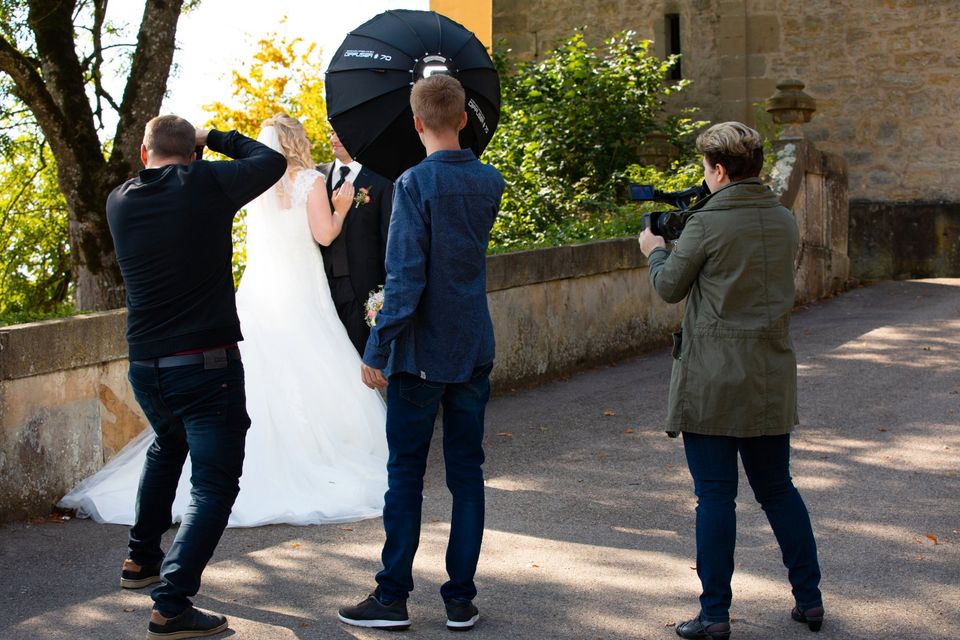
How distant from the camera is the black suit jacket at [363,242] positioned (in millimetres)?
7102

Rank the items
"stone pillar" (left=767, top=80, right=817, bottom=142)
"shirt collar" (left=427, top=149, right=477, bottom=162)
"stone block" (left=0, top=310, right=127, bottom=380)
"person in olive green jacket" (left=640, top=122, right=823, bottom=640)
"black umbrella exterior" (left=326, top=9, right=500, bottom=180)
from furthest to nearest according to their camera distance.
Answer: "stone pillar" (left=767, top=80, right=817, bottom=142), "stone block" (left=0, top=310, right=127, bottom=380), "black umbrella exterior" (left=326, top=9, right=500, bottom=180), "shirt collar" (left=427, top=149, right=477, bottom=162), "person in olive green jacket" (left=640, top=122, right=823, bottom=640)

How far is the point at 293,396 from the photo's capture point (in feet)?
21.8

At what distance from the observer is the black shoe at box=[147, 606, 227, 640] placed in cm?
434

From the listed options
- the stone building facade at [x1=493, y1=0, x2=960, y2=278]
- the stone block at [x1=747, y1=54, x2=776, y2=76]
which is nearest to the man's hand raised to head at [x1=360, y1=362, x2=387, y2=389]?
the stone building facade at [x1=493, y1=0, x2=960, y2=278]

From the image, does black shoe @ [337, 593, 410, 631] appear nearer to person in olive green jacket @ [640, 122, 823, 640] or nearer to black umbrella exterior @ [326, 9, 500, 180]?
person in olive green jacket @ [640, 122, 823, 640]

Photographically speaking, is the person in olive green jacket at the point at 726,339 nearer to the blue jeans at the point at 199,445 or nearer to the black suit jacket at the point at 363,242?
the blue jeans at the point at 199,445

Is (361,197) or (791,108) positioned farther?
(791,108)

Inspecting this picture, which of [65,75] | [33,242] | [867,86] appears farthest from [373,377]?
[33,242]

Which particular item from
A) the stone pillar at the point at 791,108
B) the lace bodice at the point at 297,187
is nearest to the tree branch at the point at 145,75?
the lace bodice at the point at 297,187

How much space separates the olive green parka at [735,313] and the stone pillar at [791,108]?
10001 millimetres

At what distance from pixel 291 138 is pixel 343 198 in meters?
0.45

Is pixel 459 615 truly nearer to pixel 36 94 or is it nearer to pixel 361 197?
pixel 361 197

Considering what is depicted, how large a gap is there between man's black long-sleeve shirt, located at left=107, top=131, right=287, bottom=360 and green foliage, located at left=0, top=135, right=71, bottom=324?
19.6 metres

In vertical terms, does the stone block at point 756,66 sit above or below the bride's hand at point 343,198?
above
